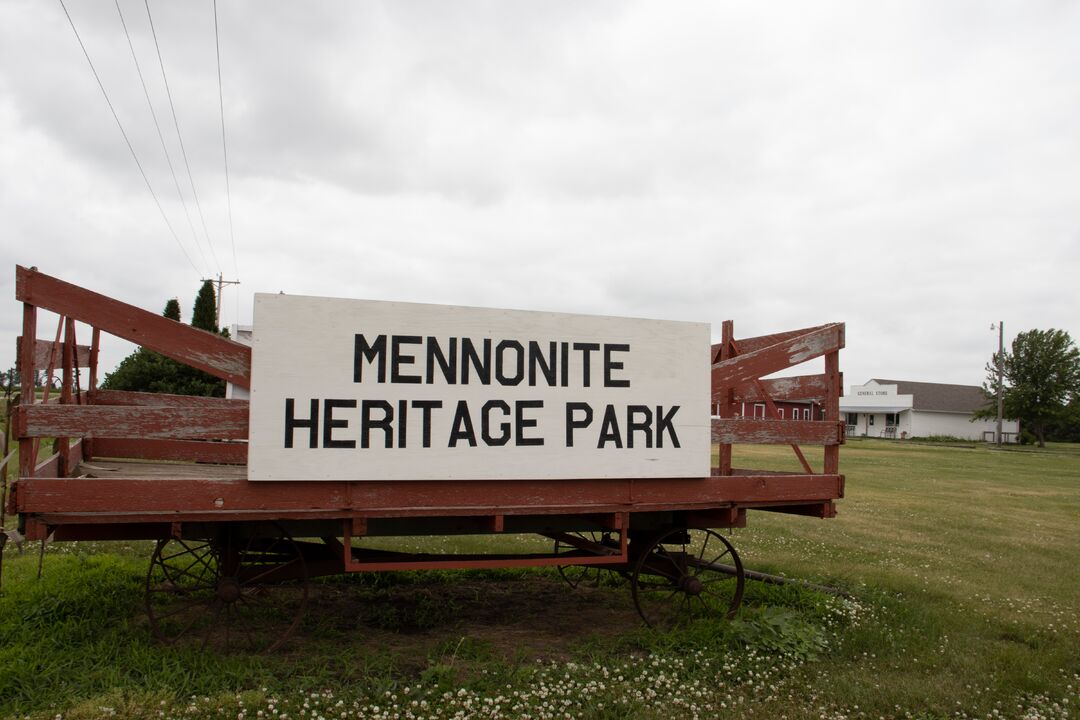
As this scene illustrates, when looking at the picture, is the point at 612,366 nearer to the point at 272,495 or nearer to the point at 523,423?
the point at 523,423

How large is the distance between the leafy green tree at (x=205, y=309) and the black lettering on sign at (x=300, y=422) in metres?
29.6

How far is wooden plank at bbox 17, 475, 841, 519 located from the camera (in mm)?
4461

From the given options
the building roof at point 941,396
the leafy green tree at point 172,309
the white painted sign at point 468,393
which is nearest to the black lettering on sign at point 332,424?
the white painted sign at point 468,393

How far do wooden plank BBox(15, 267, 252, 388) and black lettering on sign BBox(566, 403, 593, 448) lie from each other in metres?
2.13

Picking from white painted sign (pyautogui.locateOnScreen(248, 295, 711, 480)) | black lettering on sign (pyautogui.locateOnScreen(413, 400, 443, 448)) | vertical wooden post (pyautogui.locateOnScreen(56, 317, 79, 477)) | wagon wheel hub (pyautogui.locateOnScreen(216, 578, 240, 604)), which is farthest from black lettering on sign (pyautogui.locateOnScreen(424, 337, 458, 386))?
vertical wooden post (pyautogui.locateOnScreen(56, 317, 79, 477))

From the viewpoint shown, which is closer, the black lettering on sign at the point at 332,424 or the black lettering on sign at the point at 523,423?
the black lettering on sign at the point at 332,424

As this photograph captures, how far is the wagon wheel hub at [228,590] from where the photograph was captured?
5238 mm

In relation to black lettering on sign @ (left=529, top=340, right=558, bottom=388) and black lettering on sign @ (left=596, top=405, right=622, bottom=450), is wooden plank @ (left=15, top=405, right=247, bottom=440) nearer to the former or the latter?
black lettering on sign @ (left=529, top=340, right=558, bottom=388)

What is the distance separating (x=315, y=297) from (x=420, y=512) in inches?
61.4

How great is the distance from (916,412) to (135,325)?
235ft

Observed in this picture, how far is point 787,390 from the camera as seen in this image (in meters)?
6.64

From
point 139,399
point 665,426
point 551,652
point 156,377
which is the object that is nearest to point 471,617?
point 551,652

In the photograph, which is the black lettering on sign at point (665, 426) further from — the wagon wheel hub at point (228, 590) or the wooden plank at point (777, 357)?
the wagon wheel hub at point (228, 590)

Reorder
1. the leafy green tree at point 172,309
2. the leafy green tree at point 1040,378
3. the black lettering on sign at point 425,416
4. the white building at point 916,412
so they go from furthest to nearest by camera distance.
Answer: the white building at point 916,412 → the leafy green tree at point 1040,378 → the leafy green tree at point 172,309 → the black lettering on sign at point 425,416
